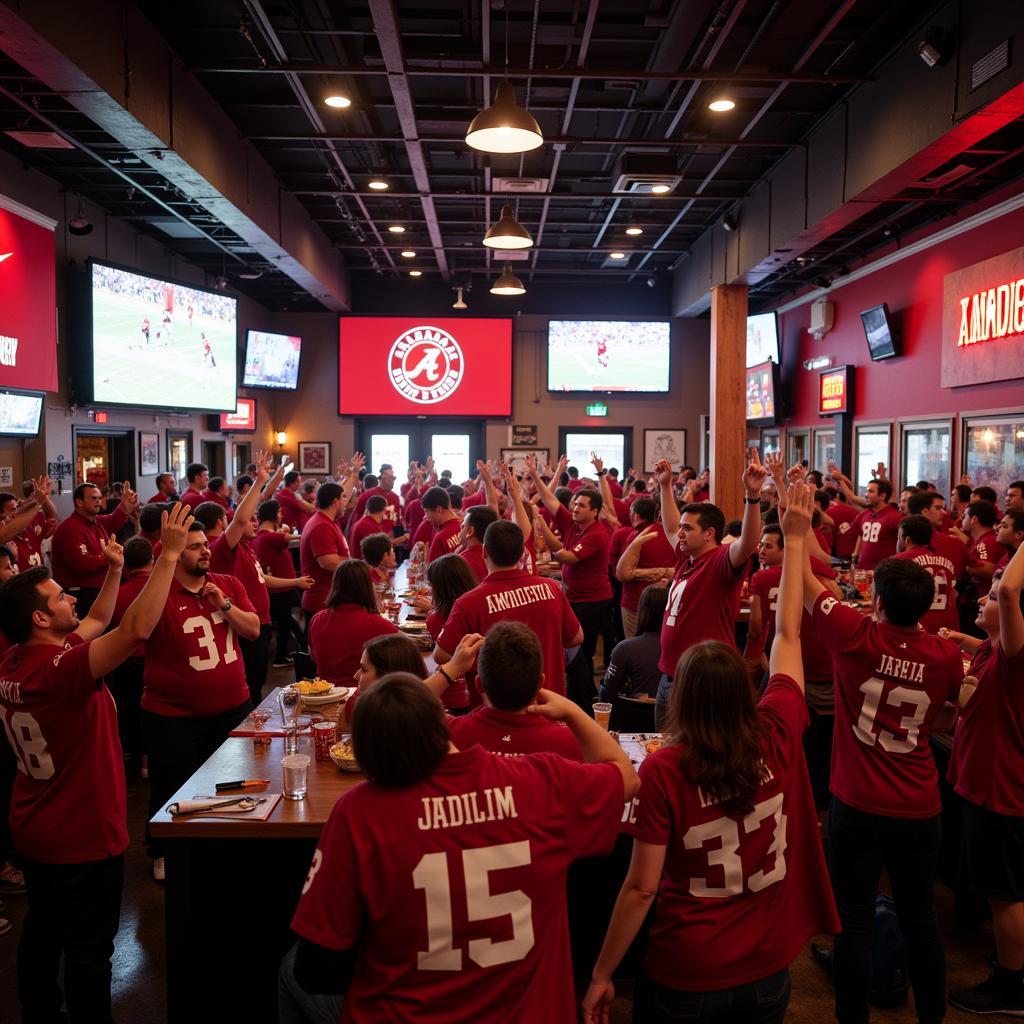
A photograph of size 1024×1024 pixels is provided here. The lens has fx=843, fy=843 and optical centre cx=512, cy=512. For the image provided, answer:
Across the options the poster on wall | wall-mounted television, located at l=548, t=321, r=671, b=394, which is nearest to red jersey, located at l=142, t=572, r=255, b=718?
the poster on wall

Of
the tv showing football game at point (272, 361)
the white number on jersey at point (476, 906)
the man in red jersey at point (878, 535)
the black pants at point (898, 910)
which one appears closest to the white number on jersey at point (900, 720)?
the black pants at point (898, 910)

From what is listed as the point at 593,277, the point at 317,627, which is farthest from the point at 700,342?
the point at 317,627

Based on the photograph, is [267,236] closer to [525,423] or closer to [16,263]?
[16,263]

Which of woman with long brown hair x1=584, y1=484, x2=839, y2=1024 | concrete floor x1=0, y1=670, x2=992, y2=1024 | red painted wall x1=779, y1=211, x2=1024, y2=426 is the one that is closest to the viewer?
woman with long brown hair x1=584, y1=484, x2=839, y2=1024

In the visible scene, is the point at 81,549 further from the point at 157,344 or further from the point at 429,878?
the point at 429,878

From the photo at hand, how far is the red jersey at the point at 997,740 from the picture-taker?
3.10 meters

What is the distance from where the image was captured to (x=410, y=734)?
1631mm

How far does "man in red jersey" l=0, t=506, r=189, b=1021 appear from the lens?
2.69 meters

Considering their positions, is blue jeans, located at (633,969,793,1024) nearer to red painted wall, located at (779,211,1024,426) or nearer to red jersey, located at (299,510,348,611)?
red jersey, located at (299,510,348,611)

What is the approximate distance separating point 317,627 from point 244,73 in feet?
19.0

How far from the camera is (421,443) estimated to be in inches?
693

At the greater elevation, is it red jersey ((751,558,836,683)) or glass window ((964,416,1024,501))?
glass window ((964,416,1024,501))

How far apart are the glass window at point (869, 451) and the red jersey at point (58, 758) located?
36.1ft

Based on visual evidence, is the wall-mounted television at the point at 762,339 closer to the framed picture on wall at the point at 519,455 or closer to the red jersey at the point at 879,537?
the framed picture on wall at the point at 519,455
